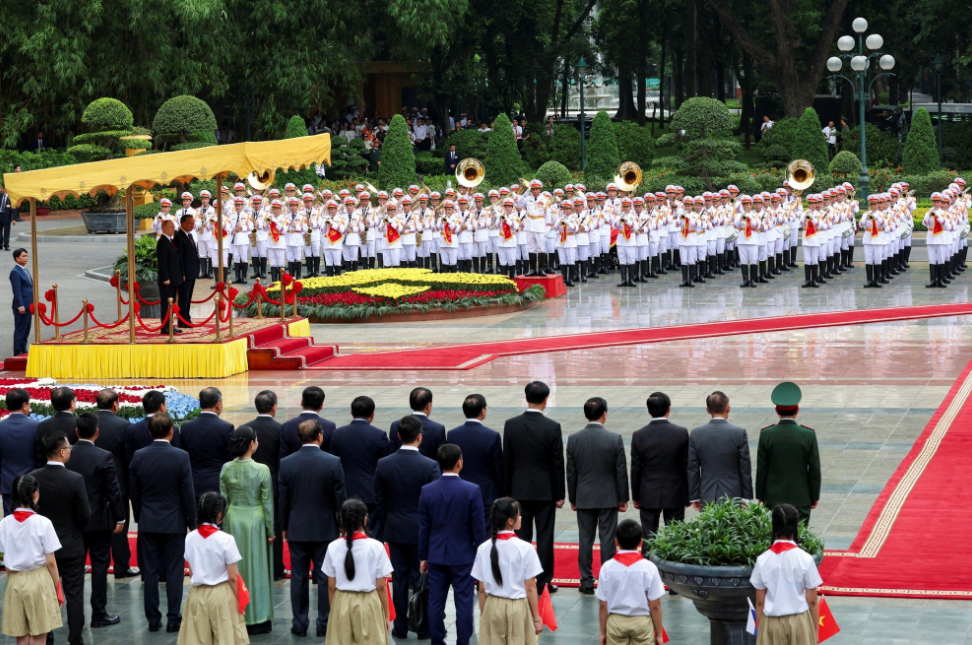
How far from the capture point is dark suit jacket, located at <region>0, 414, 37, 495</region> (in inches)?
396

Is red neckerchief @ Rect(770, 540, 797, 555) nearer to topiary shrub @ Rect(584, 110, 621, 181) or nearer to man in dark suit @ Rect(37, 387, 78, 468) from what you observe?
man in dark suit @ Rect(37, 387, 78, 468)

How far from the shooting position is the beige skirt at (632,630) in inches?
281

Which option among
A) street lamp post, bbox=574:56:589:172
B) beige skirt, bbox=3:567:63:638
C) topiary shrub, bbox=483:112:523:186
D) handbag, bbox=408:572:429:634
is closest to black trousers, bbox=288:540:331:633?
handbag, bbox=408:572:429:634

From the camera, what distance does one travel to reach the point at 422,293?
23.4 metres

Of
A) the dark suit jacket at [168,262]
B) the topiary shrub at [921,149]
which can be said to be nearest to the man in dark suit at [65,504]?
the dark suit jacket at [168,262]

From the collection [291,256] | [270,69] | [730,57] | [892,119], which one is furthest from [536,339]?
[730,57]

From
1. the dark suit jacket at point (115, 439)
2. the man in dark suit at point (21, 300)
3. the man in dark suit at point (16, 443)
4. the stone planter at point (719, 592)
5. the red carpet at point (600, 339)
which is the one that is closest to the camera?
the stone planter at point (719, 592)

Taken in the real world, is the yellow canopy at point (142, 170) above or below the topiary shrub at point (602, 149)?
below

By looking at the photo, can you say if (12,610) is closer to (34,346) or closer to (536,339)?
(34,346)

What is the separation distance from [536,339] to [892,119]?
34689mm

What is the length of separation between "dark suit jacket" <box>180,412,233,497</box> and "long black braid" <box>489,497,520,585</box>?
274cm

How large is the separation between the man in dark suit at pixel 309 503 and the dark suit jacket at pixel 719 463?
7.66 ft

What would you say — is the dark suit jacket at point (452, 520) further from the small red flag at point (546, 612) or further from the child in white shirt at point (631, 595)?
the child in white shirt at point (631, 595)

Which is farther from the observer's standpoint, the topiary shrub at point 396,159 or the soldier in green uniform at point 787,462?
the topiary shrub at point 396,159
